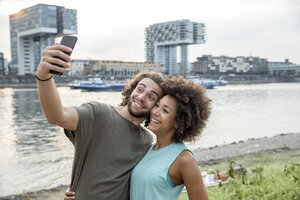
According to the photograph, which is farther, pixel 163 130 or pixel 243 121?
pixel 243 121

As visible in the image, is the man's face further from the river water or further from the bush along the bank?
the river water

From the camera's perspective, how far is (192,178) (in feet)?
6.33

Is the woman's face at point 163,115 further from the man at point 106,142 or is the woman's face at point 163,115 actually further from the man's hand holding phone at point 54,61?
the man's hand holding phone at point 54,61

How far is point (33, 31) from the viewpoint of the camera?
97438mm

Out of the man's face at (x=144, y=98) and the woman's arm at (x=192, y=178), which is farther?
the man's face at (x=144, y=98)

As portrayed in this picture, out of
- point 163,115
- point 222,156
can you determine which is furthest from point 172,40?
point 163,115

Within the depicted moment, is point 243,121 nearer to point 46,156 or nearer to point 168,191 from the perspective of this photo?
point 46,156

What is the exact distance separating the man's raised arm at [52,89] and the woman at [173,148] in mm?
575

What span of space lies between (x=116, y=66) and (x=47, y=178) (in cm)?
11528

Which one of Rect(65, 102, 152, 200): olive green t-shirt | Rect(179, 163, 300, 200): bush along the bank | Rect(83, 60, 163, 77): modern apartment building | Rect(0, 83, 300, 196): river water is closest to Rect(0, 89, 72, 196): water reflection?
Rect(0, 83, 300, 196): river water

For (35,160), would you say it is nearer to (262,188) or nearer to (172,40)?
(262,188)

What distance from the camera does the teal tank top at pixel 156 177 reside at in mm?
1989

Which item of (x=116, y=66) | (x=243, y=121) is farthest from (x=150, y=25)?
(x=243, y=121)

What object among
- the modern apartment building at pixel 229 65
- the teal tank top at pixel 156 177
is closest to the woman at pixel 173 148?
the teal tank top at pixel 156 177
